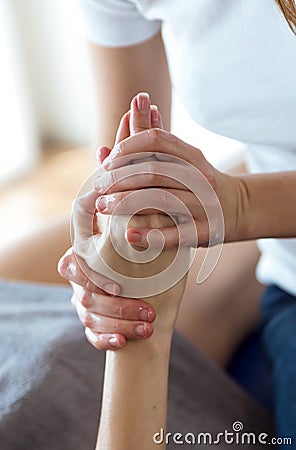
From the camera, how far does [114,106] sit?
38.3 inches

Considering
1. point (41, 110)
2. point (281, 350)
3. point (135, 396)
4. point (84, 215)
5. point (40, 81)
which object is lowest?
point (41, 110)

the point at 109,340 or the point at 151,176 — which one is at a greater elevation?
the point at 151,176

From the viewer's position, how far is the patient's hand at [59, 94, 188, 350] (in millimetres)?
614

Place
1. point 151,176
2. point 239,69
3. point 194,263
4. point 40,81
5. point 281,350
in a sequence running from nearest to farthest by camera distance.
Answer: point 151,176
point 239,69
point 281,350
point 194,263
point 40,81

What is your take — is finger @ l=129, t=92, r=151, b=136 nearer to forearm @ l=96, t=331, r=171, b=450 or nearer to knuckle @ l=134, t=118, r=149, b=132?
knuckle @ l=134, t=118, r=149, b=132

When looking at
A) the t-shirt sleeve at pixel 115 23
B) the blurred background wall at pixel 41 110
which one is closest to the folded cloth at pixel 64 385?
the t-shirt sleeve at pixel 115 23

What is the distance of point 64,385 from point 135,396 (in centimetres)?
17

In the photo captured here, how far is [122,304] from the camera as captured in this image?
62 cm

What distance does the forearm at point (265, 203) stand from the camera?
619 millimetres

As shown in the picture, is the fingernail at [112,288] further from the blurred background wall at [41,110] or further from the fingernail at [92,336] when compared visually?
the blurred background wall at [41,110]

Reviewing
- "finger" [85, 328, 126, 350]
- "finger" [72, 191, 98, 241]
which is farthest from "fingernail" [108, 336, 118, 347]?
"finger" [72, 191, 98, 241]

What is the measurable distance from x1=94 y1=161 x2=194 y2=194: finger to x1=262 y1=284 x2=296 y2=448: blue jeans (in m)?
0.35

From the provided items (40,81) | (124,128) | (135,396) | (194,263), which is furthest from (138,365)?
(40,81)

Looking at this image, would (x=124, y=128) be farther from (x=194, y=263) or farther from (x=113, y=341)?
(x=194, y=263)
